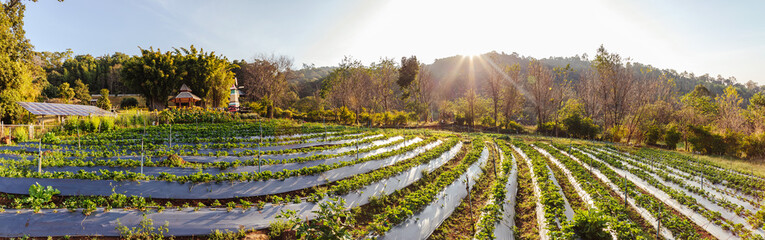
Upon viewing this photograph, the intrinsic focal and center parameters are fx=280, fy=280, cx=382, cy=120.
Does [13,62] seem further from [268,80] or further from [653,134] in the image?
[653,134]

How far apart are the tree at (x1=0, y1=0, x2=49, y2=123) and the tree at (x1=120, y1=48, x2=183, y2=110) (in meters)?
8.13

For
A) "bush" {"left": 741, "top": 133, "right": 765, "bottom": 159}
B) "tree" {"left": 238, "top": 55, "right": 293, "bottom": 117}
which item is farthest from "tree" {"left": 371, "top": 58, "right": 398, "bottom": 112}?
"bush" {"left": 741, "top": 133, "right": 765, "bottom": 159}

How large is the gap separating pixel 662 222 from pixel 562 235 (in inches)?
121

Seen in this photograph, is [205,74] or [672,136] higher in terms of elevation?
[205,74]

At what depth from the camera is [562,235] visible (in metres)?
5.21

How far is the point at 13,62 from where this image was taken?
1906 cm

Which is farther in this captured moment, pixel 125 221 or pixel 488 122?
pixel 488 122

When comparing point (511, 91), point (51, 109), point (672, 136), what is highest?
A: point (511, 91)

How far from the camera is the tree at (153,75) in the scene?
101 feet

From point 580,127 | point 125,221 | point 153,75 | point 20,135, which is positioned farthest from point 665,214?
point 153,75

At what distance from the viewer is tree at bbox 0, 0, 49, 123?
1717 centimetres

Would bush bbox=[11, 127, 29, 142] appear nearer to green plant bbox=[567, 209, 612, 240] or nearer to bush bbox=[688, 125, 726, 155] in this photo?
green plant bbox=[567, 209, 612, 240]

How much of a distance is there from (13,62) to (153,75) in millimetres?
11982

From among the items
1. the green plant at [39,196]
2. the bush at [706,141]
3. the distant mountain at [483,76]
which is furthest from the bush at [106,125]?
the distant mountain at [483,76]
